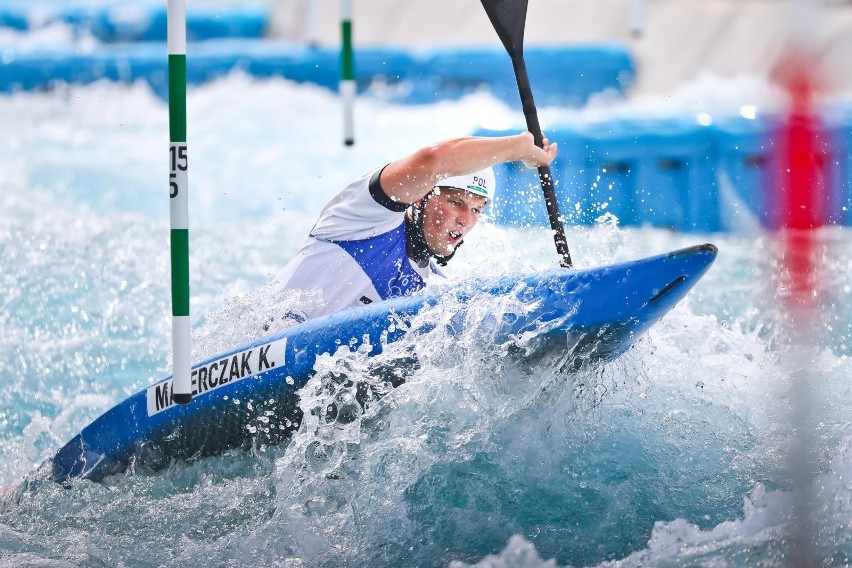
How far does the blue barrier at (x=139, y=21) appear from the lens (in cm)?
1024

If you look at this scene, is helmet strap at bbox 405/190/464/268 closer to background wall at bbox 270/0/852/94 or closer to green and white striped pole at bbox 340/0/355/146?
green and white striped pole at bbox 340/0/355/146

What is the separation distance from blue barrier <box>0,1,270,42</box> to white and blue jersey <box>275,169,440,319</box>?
299 inches

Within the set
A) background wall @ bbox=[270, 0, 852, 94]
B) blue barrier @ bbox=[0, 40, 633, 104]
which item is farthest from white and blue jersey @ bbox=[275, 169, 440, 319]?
blue barrier @ bbox=[0, 40, 633, 104]

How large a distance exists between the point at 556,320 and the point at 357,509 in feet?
2.09

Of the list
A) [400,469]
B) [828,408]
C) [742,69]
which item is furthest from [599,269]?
[742,69]

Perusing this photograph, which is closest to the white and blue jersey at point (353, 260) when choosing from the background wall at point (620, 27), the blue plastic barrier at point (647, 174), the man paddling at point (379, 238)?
the man paddling at point (379, 238)

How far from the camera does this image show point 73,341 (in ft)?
14.8

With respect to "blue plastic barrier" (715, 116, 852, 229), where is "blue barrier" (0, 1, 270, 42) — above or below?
above

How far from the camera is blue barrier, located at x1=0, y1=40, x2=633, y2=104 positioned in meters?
8.57

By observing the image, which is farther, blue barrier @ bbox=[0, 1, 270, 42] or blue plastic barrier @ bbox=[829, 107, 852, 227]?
blue barrier @ bbox=[0, 1, 270, 42]

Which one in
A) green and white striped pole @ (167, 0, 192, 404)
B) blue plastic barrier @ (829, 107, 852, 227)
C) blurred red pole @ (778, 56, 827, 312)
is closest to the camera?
green and white striped pole @ (167, 0, 192, 404)

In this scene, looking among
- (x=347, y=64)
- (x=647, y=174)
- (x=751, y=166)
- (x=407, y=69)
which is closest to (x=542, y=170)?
(x=647, y=174)

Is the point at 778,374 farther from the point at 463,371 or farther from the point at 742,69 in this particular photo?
the point at 742,69

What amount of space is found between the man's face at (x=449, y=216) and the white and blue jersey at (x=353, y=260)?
73 millimetres
